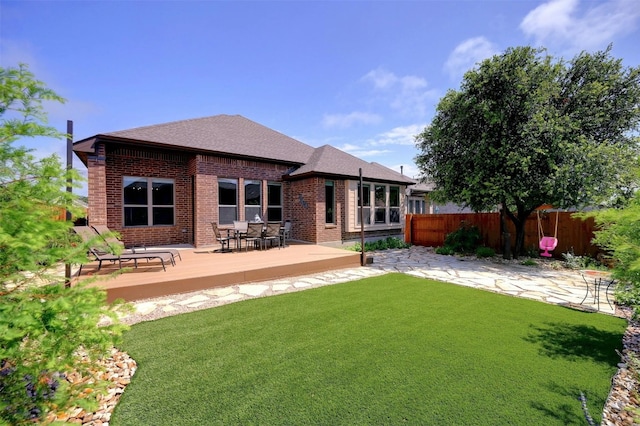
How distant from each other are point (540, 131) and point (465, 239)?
5258mm

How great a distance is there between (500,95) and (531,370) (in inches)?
377

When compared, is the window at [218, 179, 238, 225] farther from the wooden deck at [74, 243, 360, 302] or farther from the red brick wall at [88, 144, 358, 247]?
the wooden deck at [74, 243, 360, 302]

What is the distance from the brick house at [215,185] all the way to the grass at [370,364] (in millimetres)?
7135

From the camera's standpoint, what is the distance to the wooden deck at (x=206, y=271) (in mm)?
5191

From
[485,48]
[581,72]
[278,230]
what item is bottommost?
[278,230]

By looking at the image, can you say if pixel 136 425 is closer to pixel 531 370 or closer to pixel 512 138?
pixel 531 370

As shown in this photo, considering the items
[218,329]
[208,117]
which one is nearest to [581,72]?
[218,329]

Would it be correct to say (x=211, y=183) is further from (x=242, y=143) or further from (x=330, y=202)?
(x=330, y=202)

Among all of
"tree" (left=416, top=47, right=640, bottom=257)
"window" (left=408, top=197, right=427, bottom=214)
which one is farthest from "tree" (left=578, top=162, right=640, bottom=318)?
"window" (left=408, top=197, right=427, bottom=214)

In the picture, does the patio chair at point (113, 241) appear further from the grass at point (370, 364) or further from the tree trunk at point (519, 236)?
the tree trunk at point (519, 236)

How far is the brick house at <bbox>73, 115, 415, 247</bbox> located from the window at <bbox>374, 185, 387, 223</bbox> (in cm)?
6

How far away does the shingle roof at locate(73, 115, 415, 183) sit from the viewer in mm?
9789

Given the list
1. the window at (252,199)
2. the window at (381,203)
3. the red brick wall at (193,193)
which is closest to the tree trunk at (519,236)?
the window at (381,203)

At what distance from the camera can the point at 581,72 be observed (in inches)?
384
